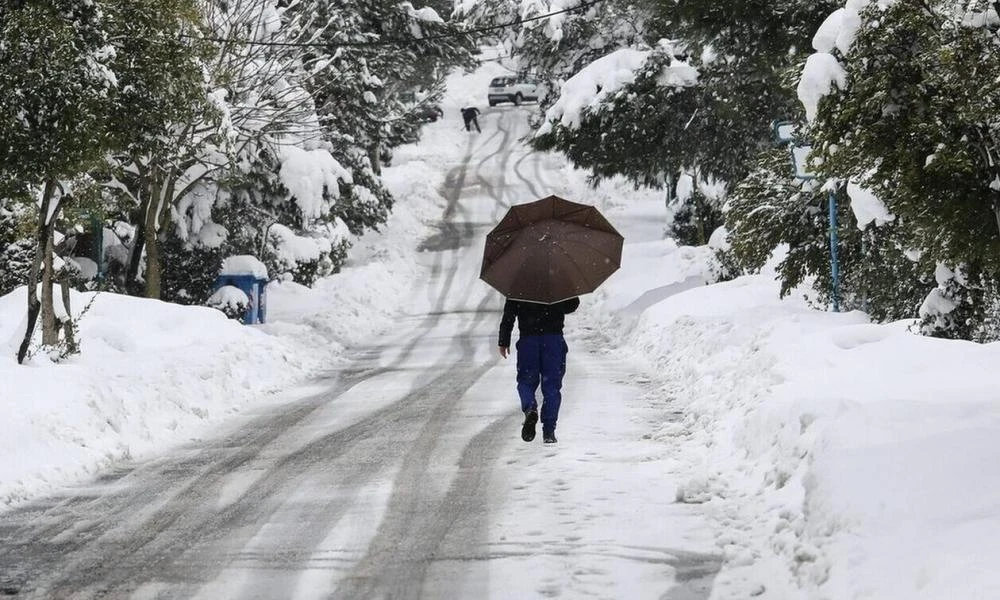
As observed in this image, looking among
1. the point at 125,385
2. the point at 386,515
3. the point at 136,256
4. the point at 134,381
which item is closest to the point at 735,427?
the point at 386,515

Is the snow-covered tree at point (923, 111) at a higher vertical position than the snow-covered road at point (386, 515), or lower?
higher

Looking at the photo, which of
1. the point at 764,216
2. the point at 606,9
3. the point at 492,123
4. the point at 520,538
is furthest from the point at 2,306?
the point at 492,123

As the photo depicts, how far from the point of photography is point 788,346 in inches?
452

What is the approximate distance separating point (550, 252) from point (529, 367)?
3.28ft

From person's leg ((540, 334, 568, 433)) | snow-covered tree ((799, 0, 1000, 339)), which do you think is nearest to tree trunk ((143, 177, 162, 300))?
person's leg ((540, 334, 568, 433))

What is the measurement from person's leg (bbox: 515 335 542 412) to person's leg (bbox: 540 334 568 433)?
0.17ft

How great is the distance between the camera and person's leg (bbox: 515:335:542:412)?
1017 cm

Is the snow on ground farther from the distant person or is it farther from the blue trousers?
the distant person

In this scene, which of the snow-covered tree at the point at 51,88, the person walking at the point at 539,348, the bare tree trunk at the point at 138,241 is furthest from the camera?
the bare tree trunk at the point at 138,241

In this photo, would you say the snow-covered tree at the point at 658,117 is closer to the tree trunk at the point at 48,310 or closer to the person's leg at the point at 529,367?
the person's leg at the point at 529,367

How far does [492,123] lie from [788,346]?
62029mm

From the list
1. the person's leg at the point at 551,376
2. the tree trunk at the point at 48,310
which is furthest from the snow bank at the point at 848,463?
the tree trunk at the point at 48,310

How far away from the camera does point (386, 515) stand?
7.40 metres

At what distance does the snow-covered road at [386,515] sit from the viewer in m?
5.93
